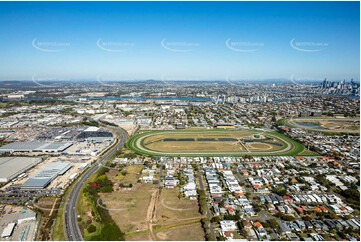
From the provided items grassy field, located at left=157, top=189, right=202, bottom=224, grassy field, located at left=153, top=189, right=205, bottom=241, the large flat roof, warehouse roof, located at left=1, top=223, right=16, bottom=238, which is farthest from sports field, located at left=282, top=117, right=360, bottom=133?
warehouse roof, located at left=1, top=223, right=16, bottom=238

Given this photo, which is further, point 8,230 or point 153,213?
point 153,213

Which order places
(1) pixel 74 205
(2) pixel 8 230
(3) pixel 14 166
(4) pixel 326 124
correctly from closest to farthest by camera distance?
(2) pixel 8 230
(1) pixel 74 205
(3) pixel 14 166
(4) pixel 326 124

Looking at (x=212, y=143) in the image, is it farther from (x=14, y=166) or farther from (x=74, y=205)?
(x=14, y=166)

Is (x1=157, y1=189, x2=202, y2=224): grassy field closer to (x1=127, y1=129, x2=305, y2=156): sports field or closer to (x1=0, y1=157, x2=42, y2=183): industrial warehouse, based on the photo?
(x1=127, y1=129, x2=305, y2=156): sports field

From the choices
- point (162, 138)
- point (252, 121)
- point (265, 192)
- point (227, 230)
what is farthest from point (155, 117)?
point (227, 230)

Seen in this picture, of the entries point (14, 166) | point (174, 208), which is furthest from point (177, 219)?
point (14, 166)

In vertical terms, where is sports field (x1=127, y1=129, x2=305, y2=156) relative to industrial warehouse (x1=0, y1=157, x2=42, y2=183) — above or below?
above
